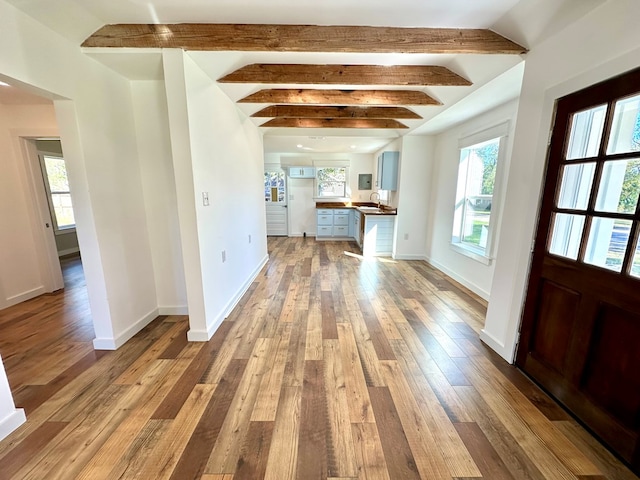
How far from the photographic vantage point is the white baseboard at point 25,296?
2.85m

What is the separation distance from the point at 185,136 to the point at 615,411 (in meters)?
3.19

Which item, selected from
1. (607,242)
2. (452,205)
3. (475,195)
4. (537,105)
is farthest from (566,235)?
(452,205)

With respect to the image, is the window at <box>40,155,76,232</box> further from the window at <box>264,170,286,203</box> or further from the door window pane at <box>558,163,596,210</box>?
the door window pane at <box>558,163,596,210</box>

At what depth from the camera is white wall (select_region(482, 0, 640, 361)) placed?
1.26 metres

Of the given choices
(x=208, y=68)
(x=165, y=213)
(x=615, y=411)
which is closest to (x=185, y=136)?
(x=208, y=68)

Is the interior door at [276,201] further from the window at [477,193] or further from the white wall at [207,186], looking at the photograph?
the window at [477,193]

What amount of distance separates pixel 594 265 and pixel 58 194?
757 cm

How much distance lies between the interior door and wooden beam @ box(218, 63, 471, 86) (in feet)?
15.9

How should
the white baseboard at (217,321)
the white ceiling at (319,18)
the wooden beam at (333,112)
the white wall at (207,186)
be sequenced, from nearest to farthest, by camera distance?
the white ceiling at (319,18) < the white wall at (207,186) < the white baseboard at (217,321) < the wooden beam at (333,112)

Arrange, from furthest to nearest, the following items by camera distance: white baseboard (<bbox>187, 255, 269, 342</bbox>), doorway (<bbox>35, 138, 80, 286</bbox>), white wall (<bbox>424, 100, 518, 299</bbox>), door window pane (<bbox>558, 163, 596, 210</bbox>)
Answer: doorway (<bbox>35, 138, 80, 286</bbox>) < white wall (<bbox>424, 100, 518, 299</bbox>) < white baseboard (<bbox>187, 255, 269, 342</bbox>) < door window pane (<bbox>558, 163, 596, 210</bbox>)

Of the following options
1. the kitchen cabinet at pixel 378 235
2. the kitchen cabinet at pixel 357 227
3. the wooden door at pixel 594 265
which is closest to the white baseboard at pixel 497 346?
the wooden door at pixel 594 265

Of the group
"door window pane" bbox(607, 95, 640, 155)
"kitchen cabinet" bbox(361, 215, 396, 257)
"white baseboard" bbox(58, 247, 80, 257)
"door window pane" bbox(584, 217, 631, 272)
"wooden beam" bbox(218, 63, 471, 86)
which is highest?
"wooden beam" bbox(218, 63, 471, 86)

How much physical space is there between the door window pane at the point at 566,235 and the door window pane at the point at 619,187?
14 cm

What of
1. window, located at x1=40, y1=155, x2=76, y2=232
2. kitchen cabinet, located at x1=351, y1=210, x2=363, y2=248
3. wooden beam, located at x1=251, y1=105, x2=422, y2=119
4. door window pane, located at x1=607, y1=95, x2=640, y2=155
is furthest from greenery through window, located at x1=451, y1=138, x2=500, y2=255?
window, located at x1=40, y1=155, x2=76, y2=232
